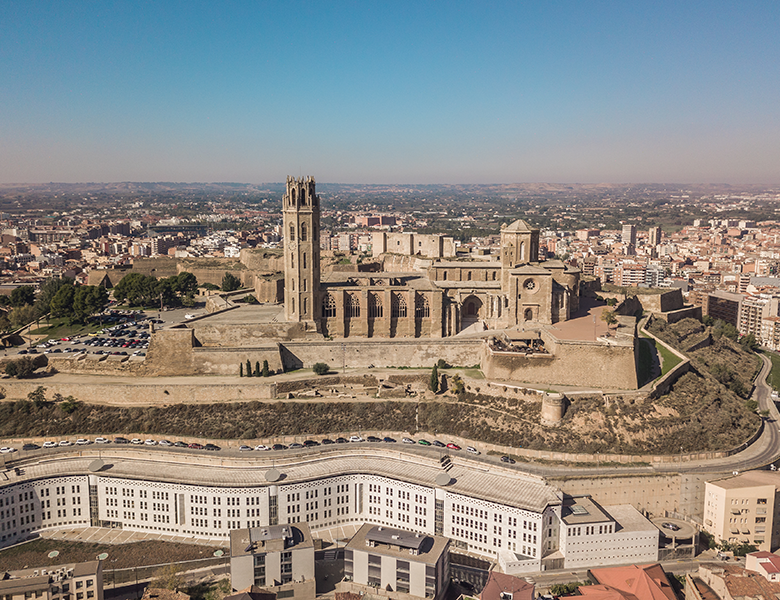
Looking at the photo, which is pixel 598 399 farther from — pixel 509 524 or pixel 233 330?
pixel 233 330

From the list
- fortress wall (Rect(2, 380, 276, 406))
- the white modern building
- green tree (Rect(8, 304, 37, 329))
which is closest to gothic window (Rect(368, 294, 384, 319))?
fortress wall (Rect(2, 380, 276, 406))

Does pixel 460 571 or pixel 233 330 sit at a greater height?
pixel 233 330

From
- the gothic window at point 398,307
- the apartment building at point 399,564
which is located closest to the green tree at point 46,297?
the gothic window at point 398,307

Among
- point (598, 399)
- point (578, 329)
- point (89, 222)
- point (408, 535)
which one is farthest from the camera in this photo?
point (89, 222)

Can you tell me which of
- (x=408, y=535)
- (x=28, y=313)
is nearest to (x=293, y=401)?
(x=408, y=535)

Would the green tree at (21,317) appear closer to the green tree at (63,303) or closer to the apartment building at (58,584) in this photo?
the green tree at (63,303)

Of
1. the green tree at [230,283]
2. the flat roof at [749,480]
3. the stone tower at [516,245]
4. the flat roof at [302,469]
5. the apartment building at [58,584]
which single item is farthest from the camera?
the green tree at [230,283]
